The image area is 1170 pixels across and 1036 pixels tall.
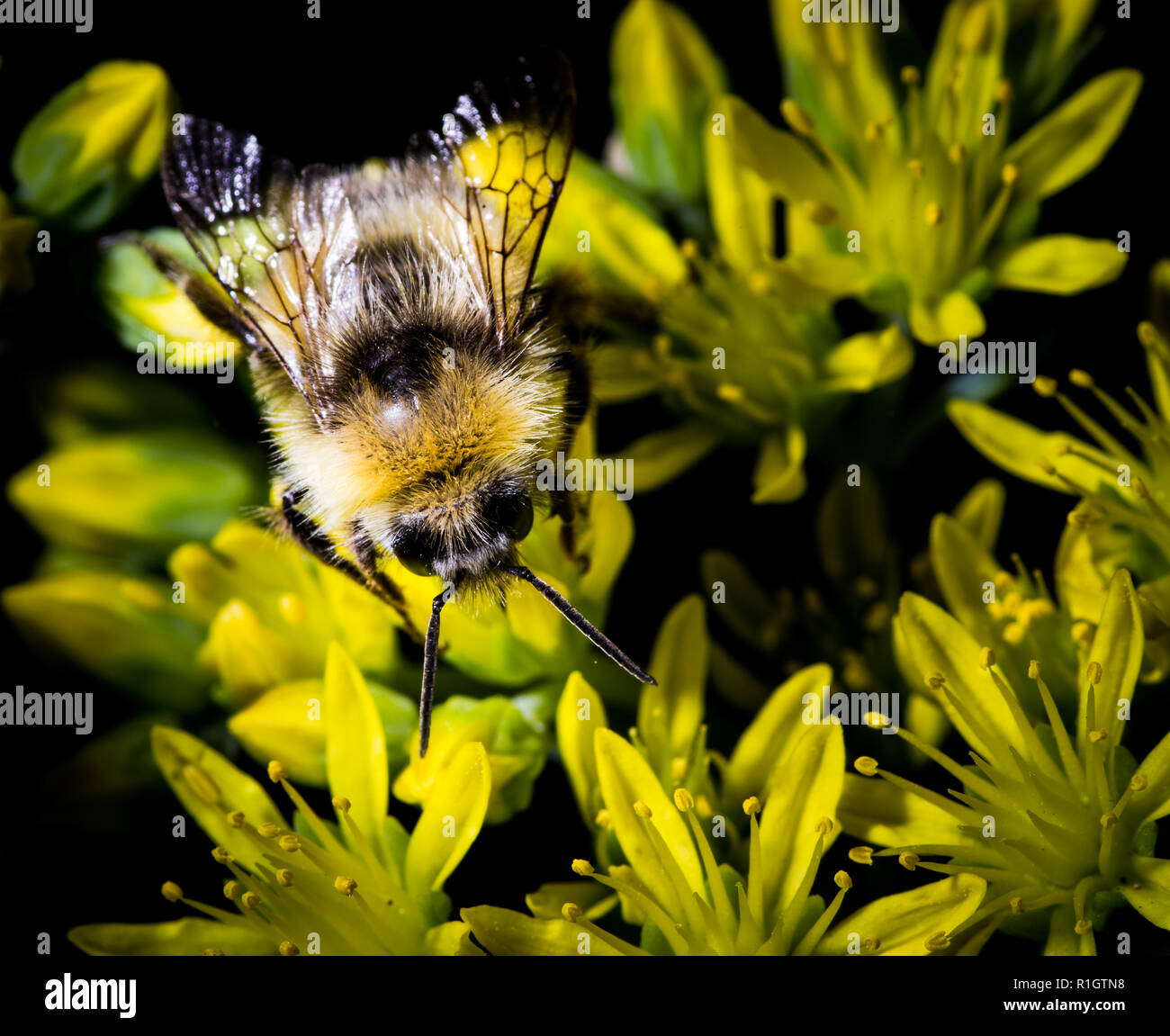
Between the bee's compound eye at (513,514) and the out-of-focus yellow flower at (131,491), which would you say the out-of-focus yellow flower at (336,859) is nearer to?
the bee's compound eye at (513,514)

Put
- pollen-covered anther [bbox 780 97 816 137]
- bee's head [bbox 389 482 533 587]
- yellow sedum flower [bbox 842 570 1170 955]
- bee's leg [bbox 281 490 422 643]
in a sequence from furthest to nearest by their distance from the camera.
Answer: pollen-covered anther [bbox 780 97 816 137] → bee's leg [bbox 281 490 422 643] → yellow sedum flower [bbox 842 570 1170 955] → bee's head [bbox 389 482 533 587]

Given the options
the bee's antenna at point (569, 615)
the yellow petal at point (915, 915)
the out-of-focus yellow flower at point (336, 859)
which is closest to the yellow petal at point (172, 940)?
the out-of-focus yellow flower at point (336, 859)

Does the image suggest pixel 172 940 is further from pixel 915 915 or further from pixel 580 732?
pixel 915 915

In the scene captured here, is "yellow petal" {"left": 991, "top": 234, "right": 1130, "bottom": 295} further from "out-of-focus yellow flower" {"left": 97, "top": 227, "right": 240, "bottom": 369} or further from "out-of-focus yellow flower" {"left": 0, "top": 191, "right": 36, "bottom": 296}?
"out-of-focus yellow flower" {"left": 0, "top": 191, "right": 36, "bottom": 296}

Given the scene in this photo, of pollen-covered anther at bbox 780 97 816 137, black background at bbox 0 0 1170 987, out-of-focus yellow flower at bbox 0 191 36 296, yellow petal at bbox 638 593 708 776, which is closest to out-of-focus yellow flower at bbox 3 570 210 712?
black background at bbox 0 0 1170 987

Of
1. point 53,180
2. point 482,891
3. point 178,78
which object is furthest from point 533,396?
point 178,78

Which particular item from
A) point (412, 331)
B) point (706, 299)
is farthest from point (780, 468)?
point (412, 331)

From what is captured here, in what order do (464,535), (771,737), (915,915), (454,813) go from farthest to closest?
(771,737) < (454,813) < (915,915) < (464,535)

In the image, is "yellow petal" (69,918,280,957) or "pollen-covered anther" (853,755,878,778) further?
"yellow petal" (69,918,280,957)
